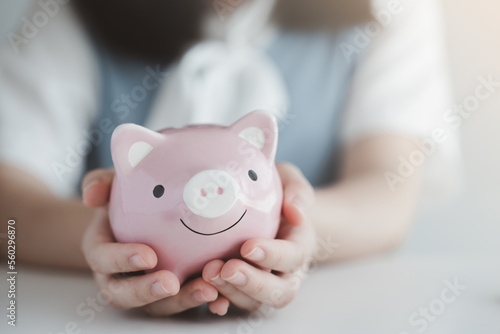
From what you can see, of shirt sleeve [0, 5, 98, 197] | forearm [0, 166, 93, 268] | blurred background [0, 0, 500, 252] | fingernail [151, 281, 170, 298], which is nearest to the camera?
fingernail [151, 281, 170, 298]

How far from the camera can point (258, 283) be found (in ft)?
1.45

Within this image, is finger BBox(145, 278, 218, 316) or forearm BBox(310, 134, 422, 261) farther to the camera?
forearm BBox(310, 134, 422, 261)

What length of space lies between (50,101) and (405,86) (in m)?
0.69

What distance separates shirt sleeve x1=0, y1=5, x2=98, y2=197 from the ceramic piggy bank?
0.48m

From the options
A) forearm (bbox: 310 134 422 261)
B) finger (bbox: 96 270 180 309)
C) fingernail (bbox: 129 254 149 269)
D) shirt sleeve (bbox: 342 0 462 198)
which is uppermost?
shirt sleeve (bbox: 342 0 462 198)

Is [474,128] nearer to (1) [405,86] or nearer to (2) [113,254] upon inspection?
(1) [405,86]

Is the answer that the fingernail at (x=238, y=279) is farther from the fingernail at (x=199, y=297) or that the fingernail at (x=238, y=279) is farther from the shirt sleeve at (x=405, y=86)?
the shirt sleeve at (x=405, y=86)

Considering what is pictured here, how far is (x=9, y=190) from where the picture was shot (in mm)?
818

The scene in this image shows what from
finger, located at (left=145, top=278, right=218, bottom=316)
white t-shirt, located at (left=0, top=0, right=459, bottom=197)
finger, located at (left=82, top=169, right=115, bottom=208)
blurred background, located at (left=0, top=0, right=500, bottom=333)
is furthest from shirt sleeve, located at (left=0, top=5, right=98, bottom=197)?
finger, located at (left=145, top=278, right=218, bottom=316)

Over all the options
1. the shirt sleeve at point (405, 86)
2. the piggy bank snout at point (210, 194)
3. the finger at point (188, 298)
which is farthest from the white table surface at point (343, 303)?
the shirt sleeve at point (405, 86)

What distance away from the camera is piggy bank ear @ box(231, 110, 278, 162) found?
492 millimetres

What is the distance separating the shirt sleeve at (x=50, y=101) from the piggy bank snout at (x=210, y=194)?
549mm

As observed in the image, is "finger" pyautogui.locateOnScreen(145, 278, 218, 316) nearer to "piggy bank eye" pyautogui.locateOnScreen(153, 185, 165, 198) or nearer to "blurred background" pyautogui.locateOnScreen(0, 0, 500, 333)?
"piggy bank eye" pyautogui.locateOnScreen(153, 185, 165, 198)

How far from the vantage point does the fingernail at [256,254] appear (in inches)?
17.1
